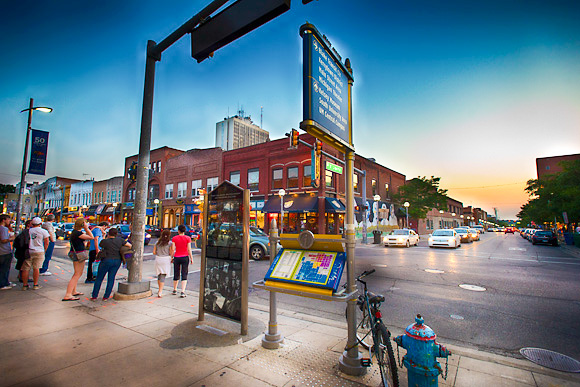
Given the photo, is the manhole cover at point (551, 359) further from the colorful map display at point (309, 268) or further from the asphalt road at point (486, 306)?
the colorful map display at point (309, 268)

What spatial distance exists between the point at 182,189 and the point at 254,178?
1305 cm

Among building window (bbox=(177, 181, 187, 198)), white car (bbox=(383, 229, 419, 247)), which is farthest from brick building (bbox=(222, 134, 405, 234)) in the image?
building window (bbox=(177, 181, 187, 198))

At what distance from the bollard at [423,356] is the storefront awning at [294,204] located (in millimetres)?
23552

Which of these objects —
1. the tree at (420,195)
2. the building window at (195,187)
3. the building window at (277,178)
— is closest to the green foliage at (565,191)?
the tree at (420,195)

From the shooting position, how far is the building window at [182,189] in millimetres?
38903

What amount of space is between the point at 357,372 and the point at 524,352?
2821 mm

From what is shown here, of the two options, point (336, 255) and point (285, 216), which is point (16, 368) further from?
point (285, 216)

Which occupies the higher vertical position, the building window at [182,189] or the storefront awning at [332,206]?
the building window at [182,189]

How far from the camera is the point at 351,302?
11.1 feet

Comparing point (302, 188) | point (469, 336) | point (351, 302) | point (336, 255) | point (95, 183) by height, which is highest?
point (95, 183)

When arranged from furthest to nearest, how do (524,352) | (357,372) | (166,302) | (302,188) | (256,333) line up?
(302,188), (166,302), (256,333), (524,352), (357,372)

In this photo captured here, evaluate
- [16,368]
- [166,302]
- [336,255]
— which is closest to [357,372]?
[336,255]

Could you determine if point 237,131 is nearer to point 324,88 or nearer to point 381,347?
point 324,88

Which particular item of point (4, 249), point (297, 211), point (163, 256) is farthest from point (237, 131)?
point (163, 256)
